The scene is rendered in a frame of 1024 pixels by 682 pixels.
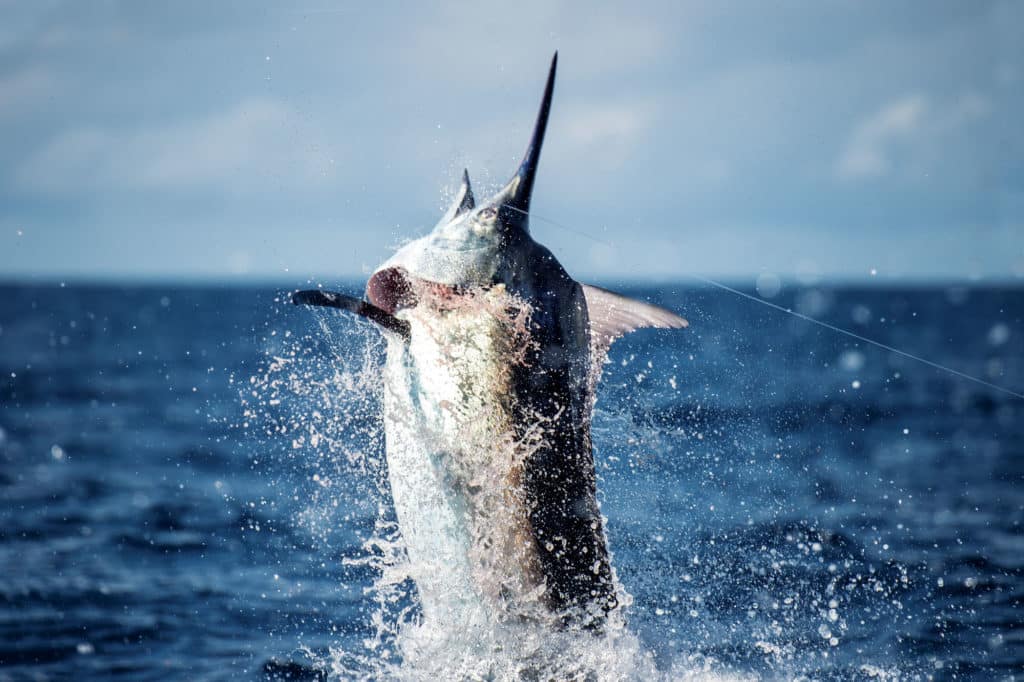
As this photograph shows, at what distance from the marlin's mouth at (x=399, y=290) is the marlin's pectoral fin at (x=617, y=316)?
0.62 meters

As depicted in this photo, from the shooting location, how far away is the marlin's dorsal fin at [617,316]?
438cm

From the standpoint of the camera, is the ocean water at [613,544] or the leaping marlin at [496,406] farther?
the ocean water at [613,544]

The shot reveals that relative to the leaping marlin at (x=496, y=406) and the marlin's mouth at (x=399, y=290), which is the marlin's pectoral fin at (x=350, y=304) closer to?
the leaping marlin at (x=496, y=406)

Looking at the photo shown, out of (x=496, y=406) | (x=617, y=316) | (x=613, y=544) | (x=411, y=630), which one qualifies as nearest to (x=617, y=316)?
(x=617, y=316)

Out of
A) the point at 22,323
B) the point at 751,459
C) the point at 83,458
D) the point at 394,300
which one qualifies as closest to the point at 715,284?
the point at 394,300

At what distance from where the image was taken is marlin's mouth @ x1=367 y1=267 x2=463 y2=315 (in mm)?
4172

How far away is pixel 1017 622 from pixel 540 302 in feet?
14.1

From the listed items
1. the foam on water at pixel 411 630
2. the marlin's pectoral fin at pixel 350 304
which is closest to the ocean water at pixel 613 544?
the foam on water at pixel 411 630

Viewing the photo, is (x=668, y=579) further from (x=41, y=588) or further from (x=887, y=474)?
(x=887, y=474)

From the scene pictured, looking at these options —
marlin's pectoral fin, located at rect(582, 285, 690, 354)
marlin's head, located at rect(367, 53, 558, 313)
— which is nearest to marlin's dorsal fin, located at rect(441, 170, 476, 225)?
marlin's head, located at rect(367, 53, 558, 313)

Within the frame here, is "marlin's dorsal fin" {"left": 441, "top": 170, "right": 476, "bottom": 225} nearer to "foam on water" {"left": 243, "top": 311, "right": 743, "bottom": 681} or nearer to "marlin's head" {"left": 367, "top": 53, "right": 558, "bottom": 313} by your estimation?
"marlin's head" {"left": 367, "top": 53, "right": 558, "bottom": 313}

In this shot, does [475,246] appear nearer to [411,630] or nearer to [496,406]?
[496,406]

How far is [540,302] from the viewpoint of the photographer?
14.0 ft

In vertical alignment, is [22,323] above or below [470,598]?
above
